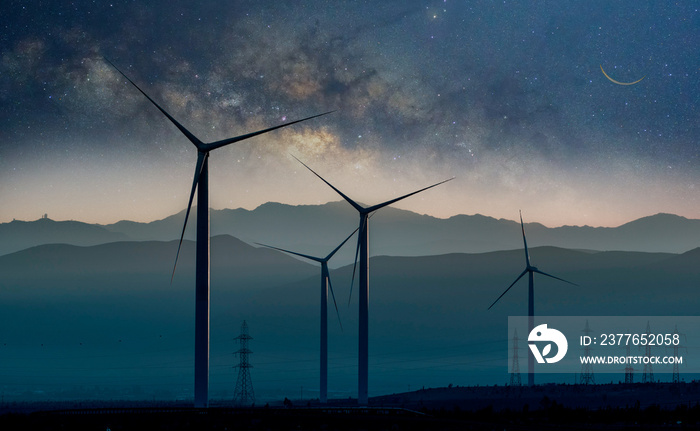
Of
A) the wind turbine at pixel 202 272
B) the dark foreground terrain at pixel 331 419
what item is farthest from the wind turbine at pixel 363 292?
the wind turbine at pixel 202 272

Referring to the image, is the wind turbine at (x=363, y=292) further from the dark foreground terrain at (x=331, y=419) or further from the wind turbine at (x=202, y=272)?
the wind turbine at (x=202, y=272)

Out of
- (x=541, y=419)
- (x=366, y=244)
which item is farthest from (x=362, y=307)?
(x=541, y=419)

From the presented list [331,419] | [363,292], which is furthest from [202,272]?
[363,292]

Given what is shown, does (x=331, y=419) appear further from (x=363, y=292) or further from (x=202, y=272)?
(x=363, y=292)

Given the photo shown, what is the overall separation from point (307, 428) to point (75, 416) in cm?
1879

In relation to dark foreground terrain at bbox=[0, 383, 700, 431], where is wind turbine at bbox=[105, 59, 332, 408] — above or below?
above

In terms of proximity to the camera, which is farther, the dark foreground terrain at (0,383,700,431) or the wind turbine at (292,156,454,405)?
the wind turbine at (292,156,454,405)

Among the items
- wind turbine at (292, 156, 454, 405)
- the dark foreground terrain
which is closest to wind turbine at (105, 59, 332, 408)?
the dark foreground terrain

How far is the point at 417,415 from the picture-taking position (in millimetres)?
71500

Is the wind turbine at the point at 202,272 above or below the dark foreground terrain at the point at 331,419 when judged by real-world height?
above

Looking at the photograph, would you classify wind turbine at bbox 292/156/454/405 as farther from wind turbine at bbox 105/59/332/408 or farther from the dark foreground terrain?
wind turbine at bbox 105/59/332/408

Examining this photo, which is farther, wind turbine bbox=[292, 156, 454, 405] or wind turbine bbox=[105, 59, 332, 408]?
wind turbine bbox=[292, 156, 454, 405]

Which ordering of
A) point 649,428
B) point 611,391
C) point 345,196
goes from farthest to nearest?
point 611,391
point 345,196
point 649,428

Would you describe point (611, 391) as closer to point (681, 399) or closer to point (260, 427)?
point (681, 399)
